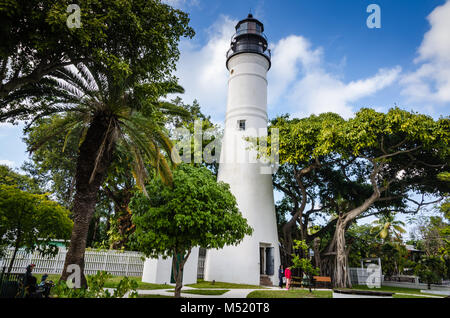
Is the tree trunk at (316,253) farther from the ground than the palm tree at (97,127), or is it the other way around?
the palm tree at (97,127)

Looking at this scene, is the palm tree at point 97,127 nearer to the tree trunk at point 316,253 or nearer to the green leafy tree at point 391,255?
the tree trunk at point 316,253

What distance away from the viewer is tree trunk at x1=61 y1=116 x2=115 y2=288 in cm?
822

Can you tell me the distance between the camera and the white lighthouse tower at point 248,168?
634 inches

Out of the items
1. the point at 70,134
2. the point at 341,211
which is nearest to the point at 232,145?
the point at 341,211

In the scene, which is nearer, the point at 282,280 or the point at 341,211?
the point at 282,280

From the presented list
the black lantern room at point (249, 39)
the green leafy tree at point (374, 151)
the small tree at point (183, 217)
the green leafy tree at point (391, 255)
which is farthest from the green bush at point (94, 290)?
the green leafy tree at point (391, 255)

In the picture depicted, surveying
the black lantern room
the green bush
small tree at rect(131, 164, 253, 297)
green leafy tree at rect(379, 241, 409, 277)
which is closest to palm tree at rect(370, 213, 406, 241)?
green leafy tree at rect(379, 241, 409, 277)

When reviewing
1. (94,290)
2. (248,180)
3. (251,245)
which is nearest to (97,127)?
(94,290)

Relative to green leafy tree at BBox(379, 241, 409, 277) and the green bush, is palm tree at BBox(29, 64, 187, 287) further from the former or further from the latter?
green leafy tree at BBox(379, 241, 409, 277)

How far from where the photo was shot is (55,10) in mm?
6426

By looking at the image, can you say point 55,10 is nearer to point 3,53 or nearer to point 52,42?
point 52,42

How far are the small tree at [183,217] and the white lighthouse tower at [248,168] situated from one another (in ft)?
22.4

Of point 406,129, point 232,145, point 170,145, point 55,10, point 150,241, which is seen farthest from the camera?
point 232,145

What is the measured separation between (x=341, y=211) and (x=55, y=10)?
1908cm
